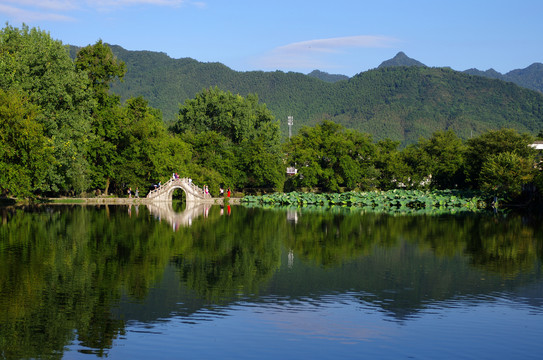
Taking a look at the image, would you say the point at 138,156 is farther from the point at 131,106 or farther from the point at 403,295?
the point at 403,295

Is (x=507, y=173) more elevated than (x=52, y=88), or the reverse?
(x=52, y=88)

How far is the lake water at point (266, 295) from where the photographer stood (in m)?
14.8

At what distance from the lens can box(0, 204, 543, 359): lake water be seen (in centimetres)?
1484

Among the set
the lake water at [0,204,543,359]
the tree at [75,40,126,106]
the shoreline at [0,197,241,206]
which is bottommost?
the lake water at [0,204,543,359]

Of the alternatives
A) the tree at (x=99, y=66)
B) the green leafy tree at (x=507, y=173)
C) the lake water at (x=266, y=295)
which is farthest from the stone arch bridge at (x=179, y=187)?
the lake water at (x=266, y=295)

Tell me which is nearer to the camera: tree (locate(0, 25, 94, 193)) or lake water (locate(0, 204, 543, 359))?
lake water (locate(0, 204, 543, 359))

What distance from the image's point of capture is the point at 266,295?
20.2 m

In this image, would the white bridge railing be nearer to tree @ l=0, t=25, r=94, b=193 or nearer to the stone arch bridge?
the stone arch bridge

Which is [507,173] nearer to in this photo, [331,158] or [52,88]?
[331,158]

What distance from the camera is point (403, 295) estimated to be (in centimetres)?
2041

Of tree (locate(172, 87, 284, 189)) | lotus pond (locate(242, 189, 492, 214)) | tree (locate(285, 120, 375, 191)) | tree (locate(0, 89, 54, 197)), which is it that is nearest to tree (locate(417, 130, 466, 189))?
lotus pond (locate(242, 189, 492, 214))

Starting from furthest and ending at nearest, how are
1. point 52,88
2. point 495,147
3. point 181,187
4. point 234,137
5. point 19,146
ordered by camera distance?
point 234,137
point 181,187
point 495,147
point 52,88
point 19,146

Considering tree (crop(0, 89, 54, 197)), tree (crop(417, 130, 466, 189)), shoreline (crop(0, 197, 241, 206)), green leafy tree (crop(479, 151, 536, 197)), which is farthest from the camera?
tree (crop(417, 130, 466, 189))

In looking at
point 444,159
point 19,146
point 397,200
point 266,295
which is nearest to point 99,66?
point 19,146
